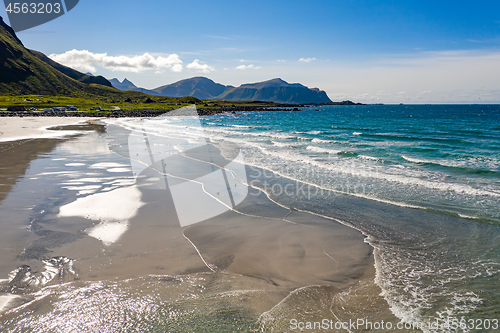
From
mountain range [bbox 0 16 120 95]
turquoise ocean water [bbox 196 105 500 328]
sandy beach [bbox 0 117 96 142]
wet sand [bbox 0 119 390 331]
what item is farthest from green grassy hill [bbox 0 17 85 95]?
turquoise ocean water [bbox 196 105 500 328]

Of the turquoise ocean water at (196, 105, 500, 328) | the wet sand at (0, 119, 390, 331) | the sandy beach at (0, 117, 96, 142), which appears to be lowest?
the wet sand at (0, 119, 390, 331)

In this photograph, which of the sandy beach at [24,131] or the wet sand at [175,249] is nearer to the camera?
the wet sand at [175,249]

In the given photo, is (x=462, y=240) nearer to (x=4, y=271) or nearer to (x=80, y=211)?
(x=4, y=271)

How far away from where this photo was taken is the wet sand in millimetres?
5090

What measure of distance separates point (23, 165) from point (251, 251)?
15.4m

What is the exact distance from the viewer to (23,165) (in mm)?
15266

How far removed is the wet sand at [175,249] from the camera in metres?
5.09

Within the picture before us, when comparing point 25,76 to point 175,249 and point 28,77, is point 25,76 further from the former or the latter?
point 175,249

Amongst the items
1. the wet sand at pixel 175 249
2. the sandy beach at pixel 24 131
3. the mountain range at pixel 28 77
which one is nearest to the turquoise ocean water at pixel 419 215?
the wet sand at pixel 175 249

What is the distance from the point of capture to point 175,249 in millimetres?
6715

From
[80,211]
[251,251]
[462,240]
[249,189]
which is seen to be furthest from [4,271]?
[462,240]

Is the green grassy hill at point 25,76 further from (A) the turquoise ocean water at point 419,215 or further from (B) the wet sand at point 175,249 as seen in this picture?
(A) the turquoise ocean water at point 419,215

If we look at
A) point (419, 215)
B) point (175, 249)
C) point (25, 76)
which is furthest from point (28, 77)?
point (419, 215)

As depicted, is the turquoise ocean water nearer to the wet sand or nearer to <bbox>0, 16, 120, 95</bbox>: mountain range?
the wet sand
